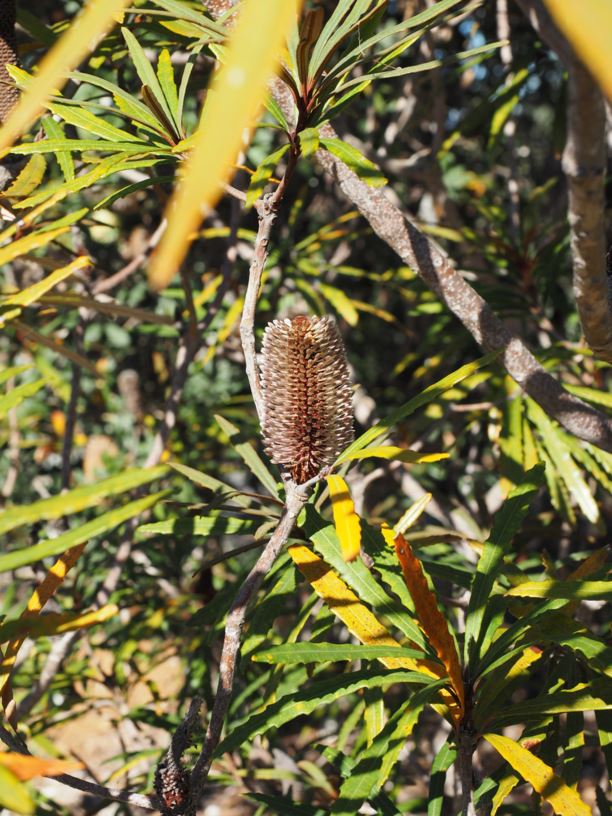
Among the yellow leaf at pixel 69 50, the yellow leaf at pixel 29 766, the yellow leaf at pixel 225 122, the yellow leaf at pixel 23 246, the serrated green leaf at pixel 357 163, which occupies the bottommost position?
the yellow leaf at pixel 29 766

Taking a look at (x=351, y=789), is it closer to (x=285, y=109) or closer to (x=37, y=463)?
(x=285, y=109)

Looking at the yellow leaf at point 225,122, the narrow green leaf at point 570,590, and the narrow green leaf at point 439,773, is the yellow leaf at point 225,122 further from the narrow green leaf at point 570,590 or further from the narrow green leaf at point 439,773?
the narrow green leaf at point 439,773

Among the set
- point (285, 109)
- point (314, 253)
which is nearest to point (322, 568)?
point (285, 109)

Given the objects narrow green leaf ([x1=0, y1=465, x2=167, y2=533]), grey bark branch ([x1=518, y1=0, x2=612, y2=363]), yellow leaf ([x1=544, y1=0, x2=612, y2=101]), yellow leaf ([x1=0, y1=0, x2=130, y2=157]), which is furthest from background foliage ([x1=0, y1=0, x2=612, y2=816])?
yellow leaf ([x1=544, y1=0, x2=612, y2=101])

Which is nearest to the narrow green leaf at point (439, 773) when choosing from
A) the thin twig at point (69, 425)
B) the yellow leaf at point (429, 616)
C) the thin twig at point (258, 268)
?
the yellow leaf at point (429, 616)

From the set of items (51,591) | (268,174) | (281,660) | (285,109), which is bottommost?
(281,660)
